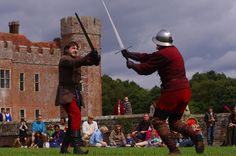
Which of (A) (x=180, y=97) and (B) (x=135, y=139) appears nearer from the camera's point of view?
(A) (x=180, y=97)

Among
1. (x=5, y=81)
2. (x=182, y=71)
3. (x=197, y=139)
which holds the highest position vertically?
(x=5, y=81)

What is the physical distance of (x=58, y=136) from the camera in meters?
26.1

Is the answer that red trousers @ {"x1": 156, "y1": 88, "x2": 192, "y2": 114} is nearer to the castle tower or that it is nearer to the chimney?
the castle tower

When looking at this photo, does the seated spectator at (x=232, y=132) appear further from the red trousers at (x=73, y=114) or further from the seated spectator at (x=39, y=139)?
the red trousers at (x=73, y=114)

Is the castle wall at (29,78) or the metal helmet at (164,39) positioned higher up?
the castle wall at (29,78)

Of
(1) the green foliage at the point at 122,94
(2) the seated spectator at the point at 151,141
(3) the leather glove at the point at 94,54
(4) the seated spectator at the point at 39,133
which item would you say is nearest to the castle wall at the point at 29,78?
(4) the seated spectator at the point at 39,133

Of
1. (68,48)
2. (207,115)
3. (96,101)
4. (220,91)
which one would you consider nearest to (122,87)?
(220,91)

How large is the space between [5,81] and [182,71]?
43.9 metres

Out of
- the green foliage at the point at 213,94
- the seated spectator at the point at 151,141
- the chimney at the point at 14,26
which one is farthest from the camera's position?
the green foliage at the point at 213,94

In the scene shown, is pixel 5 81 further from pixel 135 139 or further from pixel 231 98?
pixel 231 98

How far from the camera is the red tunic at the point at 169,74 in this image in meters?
11.4

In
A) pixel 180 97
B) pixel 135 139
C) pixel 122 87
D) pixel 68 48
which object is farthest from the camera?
pixel 122 87

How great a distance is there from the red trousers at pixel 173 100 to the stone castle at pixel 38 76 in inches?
1708

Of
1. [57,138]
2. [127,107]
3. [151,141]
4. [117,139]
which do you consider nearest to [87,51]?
[127,107]
